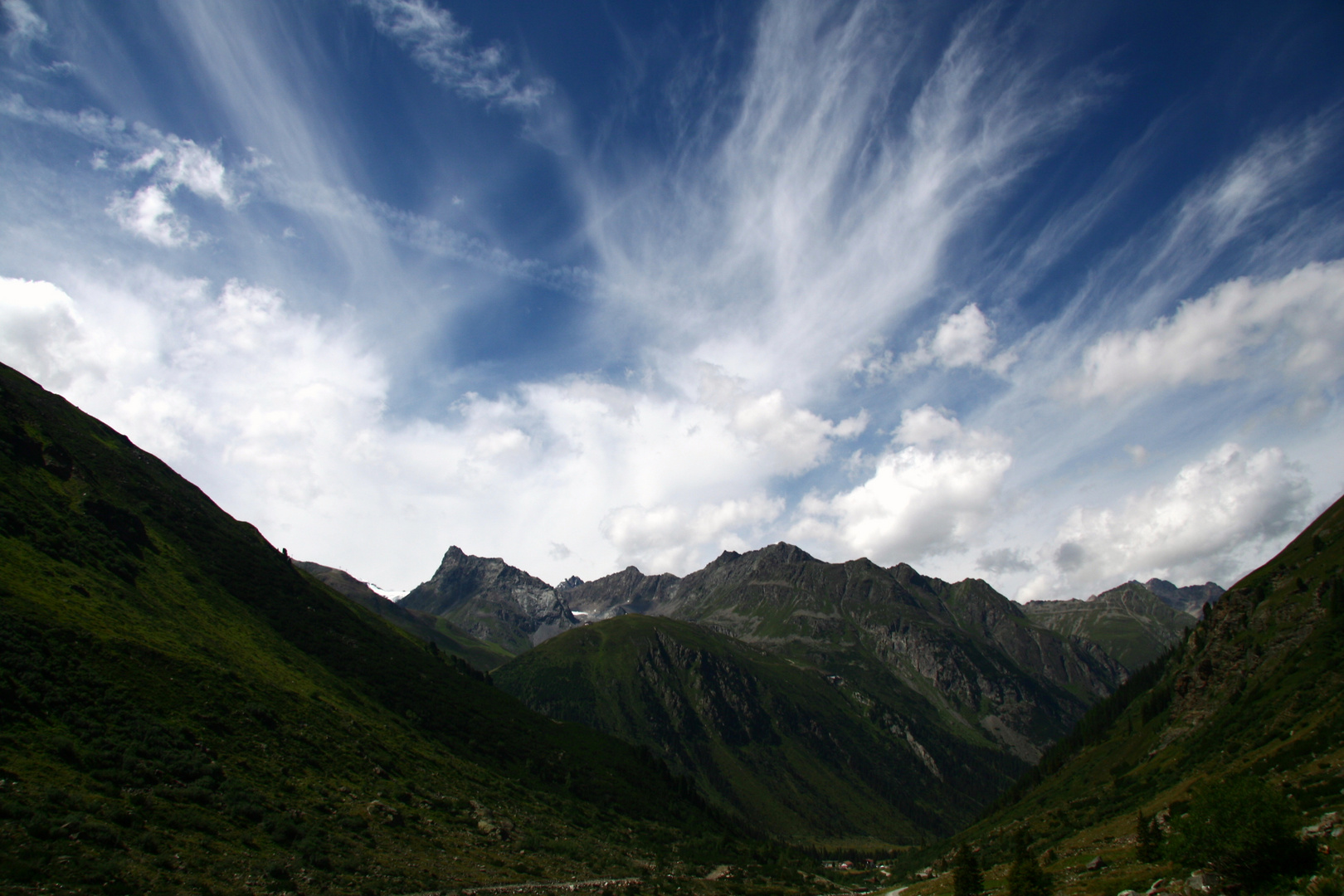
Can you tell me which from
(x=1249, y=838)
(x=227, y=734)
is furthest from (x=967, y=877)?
(x=227, y=734)

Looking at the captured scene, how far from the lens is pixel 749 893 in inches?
3792

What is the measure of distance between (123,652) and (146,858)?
46.8 m

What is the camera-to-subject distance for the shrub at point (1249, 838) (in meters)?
25.3

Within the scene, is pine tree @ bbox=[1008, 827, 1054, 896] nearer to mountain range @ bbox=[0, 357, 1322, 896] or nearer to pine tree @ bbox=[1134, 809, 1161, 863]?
mountain range @ bbox=[0, 357, 1322, 896]

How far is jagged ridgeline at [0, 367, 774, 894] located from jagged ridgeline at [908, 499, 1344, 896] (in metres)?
59.1

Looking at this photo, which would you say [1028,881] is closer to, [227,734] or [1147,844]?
[1147,844]

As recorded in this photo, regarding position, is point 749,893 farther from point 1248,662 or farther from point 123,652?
point 1248,662

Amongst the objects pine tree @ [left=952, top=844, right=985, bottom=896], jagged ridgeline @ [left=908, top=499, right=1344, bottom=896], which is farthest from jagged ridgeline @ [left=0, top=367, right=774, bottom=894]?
jagged ridgeline @ [left=908, top=499, right=1344, bottom=896]

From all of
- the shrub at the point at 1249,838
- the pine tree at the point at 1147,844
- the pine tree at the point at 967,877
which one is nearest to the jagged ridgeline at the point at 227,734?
the pine tree at the point at 967,877

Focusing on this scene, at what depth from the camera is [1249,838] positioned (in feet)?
83.2

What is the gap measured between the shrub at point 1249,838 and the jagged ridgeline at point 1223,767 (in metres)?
0.06

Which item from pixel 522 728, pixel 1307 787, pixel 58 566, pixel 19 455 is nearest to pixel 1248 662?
pixel 1307 787

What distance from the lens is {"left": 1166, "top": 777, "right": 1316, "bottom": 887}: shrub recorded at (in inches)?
997

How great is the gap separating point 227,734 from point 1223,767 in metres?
147
